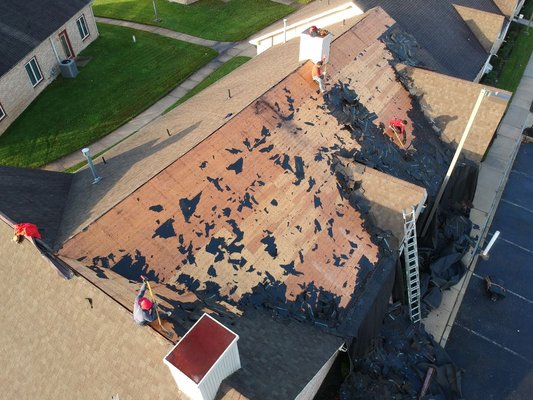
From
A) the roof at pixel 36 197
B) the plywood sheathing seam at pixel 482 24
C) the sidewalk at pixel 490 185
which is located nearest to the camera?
the roof at pixel 36 197

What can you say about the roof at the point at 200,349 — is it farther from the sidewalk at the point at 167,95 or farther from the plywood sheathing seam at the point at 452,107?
the sidewalk at the point at 167,95

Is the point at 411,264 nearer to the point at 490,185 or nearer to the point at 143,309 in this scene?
the point at 490,185

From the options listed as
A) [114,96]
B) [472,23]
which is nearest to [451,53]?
[472,23]

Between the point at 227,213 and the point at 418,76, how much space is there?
12.1 meters

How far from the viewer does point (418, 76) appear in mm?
19062

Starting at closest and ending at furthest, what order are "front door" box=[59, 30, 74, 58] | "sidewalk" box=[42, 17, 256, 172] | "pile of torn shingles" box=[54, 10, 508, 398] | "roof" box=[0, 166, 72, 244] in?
1. "pile of torn shingles" box=[54, 10, 508, 398]
2. "roof" box=[0, 166, 72, 244]
3. "sidewalk" box=[42, 17, 256, 172]
4. "front door" box=[59, 30, 74, 58]

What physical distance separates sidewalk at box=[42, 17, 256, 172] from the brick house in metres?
5.53

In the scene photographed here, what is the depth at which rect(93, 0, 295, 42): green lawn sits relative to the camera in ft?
120

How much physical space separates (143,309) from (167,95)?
919 inches

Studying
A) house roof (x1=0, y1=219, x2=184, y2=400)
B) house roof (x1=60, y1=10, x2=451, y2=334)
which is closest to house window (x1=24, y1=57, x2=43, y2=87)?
house roof (x1=60, y1=10, x2=451, y2=334)

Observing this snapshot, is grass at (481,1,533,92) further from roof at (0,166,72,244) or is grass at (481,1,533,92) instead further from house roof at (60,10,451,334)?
roof at (0,166,72,244)

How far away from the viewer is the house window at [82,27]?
33172 millimetres

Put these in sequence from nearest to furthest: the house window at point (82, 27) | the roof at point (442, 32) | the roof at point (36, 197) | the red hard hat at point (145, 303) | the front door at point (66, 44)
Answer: the red hard hat at point (145, 303) < the roof at point (36, 197) < the roof at point (442, 32) < the front door at point (66, 44) < the house window at point (82, 27)

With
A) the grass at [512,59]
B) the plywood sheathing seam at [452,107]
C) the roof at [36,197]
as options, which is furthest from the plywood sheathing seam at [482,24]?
the roof at [36,197]
